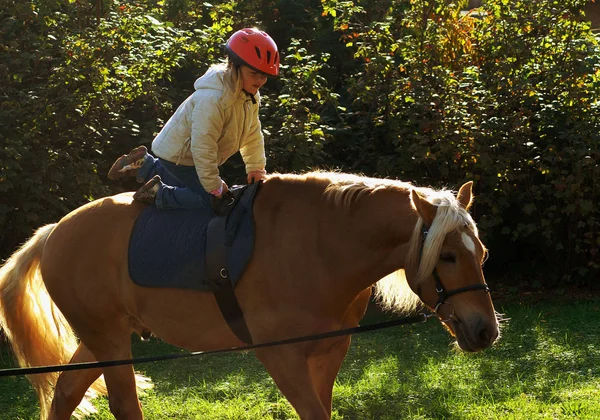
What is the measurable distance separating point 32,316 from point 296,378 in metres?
2.07

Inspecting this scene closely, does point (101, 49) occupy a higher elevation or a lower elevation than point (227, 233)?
higher

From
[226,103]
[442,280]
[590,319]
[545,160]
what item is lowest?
[590,319]

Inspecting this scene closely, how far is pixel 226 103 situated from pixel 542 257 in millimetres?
5958

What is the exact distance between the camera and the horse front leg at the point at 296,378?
13.0 feet

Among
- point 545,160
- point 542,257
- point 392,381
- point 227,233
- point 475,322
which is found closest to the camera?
point 475,322

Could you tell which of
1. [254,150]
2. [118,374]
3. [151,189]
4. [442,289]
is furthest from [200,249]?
[442,289]

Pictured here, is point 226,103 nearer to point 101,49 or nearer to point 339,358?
point 339,358

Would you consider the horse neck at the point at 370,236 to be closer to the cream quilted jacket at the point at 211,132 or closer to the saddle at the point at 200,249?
the saddle at the point at 200,249

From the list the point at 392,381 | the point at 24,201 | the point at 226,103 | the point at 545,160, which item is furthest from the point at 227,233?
the point at 545,160

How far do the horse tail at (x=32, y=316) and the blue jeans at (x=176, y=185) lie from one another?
768 millimetres

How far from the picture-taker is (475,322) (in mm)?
3736

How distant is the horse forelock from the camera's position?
12.2ft

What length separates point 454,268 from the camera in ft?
12.4

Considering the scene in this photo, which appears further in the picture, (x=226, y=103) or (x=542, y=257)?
(x=542, y=257)
